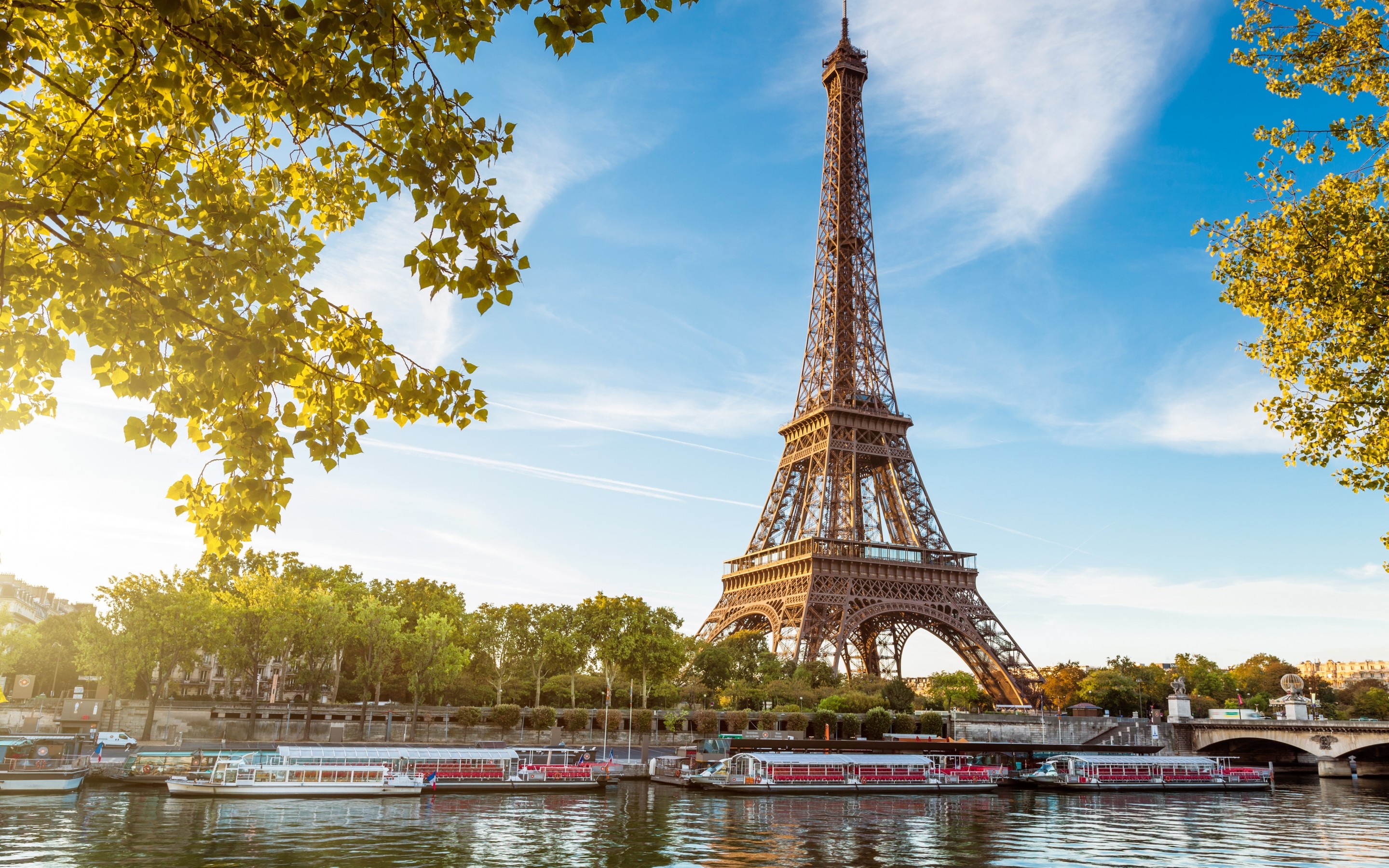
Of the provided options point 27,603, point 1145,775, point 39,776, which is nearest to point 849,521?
point 1145,775

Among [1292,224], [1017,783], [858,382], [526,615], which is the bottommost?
[1017,783]

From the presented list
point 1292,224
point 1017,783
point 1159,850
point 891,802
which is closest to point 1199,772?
point 1017,783

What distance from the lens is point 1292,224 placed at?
19.5 metres

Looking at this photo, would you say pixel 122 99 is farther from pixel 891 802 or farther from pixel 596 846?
pixel 891 802

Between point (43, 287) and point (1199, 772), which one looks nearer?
point (43, 287)

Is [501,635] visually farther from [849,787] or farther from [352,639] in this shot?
[849,787]

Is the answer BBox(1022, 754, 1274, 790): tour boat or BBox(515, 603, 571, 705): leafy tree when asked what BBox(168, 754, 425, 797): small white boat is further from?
BBox(1022, 754, 1274, 790): tour boat

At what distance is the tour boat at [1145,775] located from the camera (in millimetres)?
61156

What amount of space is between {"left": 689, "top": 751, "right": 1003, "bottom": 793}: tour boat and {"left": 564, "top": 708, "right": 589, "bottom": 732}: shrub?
1619cm

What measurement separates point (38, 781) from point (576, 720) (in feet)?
114

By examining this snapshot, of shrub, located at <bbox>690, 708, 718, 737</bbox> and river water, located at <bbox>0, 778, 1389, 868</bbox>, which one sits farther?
shrub, located at <bbox>690, 708, 718, 737</bbox>

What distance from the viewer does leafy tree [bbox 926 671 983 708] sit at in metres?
82.7

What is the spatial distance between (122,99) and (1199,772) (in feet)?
250

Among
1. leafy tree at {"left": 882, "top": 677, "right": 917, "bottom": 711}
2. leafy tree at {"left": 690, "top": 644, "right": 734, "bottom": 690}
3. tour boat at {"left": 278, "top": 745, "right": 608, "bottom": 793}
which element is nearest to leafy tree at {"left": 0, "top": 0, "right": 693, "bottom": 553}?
tour boat at {"left": 278, "top": 745, "right": 608, "bottom": 793}
